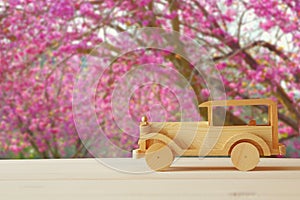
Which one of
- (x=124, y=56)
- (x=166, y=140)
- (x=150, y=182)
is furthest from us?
(x=124, y=56)

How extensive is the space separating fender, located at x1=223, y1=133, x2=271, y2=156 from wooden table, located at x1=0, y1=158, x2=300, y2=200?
0.05 metres

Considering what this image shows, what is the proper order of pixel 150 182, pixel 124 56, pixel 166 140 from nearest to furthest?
1. pixel 150 182
2. pixel 166 140
3. pixel 124 56

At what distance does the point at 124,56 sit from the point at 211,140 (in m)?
1.06

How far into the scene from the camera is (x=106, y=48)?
1.76 m

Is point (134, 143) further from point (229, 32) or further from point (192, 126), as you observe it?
point (192, 126)

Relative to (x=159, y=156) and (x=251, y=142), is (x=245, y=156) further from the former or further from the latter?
(x=159, y=156)

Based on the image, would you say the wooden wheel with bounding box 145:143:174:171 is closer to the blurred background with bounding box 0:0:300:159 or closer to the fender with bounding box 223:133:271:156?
the fender with bounding box 223:133:271:156

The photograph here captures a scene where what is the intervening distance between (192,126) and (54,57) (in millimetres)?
1304

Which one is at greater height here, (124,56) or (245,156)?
(124,56)

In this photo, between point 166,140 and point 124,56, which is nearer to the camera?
point 166,140

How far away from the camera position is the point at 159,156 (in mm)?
1144

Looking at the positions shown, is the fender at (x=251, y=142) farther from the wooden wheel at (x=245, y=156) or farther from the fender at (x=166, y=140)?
the fender at (x=166, y=140)

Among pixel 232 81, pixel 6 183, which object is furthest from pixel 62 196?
pixel 232 81

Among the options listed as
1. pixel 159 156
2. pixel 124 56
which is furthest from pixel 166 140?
pixel 124 56
